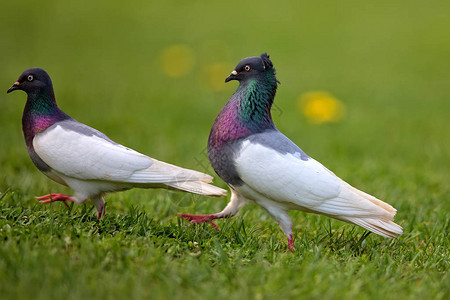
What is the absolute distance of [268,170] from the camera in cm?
381

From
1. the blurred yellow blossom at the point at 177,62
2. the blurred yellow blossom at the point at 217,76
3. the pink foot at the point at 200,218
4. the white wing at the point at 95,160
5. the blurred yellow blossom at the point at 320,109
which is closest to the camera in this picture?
the white wing at the point at 95,160

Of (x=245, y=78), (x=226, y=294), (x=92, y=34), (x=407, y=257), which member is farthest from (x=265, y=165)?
(x=92, y=34)

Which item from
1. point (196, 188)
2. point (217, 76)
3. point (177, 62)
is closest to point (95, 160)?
point (196, 188)

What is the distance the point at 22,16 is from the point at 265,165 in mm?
11786

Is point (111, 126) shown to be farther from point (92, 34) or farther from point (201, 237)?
point (92, 34)

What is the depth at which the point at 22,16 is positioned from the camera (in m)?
14.0

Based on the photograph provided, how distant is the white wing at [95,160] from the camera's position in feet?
12.5

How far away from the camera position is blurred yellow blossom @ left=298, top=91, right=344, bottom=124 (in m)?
8.95

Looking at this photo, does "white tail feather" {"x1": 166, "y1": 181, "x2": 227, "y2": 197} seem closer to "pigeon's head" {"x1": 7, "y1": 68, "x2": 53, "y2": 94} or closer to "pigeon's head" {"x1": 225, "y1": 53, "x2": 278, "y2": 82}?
"pigeon's head" {"x1": 225, "y1": 53, "x2": 278, "y2": 82}

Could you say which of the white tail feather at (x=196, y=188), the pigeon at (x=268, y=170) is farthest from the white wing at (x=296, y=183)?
the white tail feather at (x=196, y=188)

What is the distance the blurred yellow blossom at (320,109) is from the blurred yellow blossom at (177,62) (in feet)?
9.21

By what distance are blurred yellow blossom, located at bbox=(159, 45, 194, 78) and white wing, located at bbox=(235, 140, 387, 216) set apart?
7467mm

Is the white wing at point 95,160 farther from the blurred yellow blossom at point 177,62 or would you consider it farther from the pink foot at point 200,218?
the blurred yellow blossom at point 177,62

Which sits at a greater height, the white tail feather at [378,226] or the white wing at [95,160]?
the white wing at [95,160]
